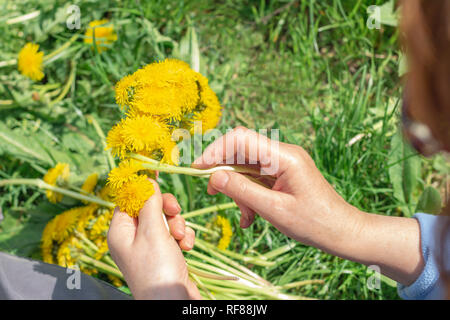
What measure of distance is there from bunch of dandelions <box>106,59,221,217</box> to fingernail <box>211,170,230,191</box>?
5.5 inches

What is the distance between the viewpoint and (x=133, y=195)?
3.28 feet

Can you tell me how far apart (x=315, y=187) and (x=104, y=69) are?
1393 millimetres

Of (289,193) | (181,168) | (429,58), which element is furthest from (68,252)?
(429,58)

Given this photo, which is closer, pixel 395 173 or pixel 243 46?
pixel 395 173

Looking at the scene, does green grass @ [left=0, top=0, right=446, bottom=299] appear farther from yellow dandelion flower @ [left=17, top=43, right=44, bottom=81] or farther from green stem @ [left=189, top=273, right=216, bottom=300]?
green stem @ [left=189, top=273, right=216, bottom=300]

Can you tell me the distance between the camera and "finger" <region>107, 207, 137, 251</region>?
0.96 metres

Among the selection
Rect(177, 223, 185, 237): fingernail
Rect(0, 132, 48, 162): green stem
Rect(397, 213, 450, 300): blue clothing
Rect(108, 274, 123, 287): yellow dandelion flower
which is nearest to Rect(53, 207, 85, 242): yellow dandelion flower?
Rect(108, 274, 123, 287): yellow dandelion flower

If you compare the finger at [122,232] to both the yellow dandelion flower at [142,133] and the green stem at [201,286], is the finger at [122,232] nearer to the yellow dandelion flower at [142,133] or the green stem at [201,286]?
the yellow dandelion flower at [142,133]

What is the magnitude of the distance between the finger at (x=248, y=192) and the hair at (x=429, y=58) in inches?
19.7

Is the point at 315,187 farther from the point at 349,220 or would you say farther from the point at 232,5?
the point at 232,5

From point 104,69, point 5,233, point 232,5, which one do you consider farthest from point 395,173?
point 5,233

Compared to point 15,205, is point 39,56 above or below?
above

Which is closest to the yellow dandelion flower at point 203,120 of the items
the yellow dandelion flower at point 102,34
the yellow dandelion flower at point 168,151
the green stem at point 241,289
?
the yellow dandelion flower at point 168,151

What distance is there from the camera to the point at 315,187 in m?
1.07
